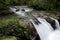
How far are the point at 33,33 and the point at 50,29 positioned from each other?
1819 mm

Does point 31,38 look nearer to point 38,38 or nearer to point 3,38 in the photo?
point 38,38

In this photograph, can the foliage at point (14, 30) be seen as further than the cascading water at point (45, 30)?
No

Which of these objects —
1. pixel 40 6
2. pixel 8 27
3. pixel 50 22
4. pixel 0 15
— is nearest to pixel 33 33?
pixel 8 27

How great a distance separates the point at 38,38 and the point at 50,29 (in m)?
1.53

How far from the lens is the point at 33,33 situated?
30.6ft

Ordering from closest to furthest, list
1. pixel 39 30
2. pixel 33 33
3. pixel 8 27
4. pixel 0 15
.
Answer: pixel 8 27 < pixel 33 33 < pixel 39 30 < pixel 0 15

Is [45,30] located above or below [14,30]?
below

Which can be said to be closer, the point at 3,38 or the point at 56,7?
the point at 3,38

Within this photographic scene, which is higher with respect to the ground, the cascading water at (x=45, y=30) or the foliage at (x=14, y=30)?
the foliage at (x=14, y=30)

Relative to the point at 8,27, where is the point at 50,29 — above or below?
below

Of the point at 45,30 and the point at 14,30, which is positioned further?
the point at 45,30

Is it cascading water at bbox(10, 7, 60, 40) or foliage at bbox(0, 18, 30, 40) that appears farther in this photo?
cascading water at bbox(10, 7, 60, 40)

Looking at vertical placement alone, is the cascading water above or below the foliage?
below

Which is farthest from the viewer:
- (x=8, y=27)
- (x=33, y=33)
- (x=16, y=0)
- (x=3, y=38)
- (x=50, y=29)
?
(x=16, y=0)
